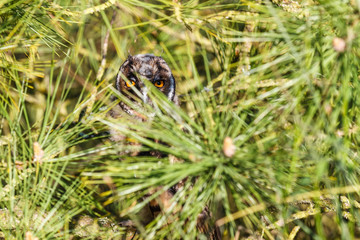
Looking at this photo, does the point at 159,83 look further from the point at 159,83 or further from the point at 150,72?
the point at 150,72

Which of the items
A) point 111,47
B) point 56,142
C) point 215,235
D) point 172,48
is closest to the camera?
point 56,142

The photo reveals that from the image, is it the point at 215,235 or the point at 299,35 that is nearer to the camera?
the point at 299,35

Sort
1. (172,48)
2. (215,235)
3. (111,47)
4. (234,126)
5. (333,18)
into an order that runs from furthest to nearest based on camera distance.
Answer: (111,47), (172,48), (215,235), (234,126), (333,18)

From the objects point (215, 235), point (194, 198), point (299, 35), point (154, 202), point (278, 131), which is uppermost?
point (299, 35)

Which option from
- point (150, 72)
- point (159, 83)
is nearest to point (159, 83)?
point (159, 83)

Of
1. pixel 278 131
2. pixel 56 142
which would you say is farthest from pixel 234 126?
pixel 56 142

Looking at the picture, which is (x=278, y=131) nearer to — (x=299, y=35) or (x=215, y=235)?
(x=299, y=35)

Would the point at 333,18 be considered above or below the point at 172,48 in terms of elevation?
above

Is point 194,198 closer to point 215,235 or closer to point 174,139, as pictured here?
point 174,139

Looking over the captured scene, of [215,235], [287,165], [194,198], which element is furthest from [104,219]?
[287,165]
